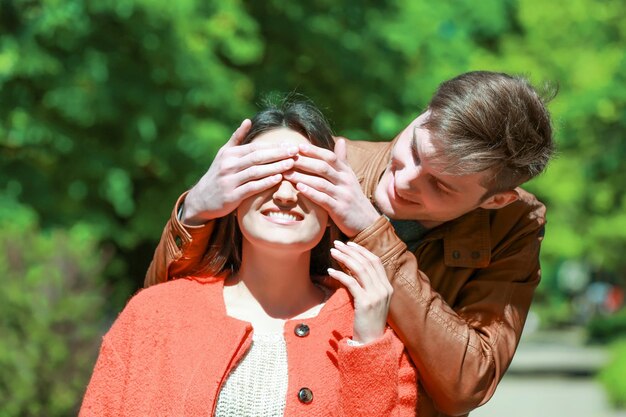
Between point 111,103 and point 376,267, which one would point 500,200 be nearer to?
point 376,267

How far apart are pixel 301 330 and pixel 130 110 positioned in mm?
6642

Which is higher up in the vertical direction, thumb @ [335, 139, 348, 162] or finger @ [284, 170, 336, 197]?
thumb @ [335, 139, 348, 162]

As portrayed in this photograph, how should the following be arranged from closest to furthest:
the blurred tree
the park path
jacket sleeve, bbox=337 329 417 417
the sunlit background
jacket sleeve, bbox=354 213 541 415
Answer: jacket sleeve, bbox=337 329 417 417 → jacket sleeve, bbox=354 213 541 415 → the sunlit background → the blurred tree → the park path

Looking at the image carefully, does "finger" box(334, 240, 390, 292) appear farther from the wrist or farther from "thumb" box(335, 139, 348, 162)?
the wrist

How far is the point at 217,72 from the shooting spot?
9664mm

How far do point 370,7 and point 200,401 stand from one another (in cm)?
844

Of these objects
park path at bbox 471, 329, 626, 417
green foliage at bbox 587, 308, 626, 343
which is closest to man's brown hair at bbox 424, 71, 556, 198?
park path at bbox 471, 329, 626, 417

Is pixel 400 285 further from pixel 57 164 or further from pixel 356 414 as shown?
pixel 57 164

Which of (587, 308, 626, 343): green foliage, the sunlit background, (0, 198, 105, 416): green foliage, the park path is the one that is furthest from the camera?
(587, 308, 626, 343): green foliage

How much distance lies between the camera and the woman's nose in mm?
3005

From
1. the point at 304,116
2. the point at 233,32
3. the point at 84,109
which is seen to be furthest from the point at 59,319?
the point at 304,116

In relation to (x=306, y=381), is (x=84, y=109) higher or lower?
higher

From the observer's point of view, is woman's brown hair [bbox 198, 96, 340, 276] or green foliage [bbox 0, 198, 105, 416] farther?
green foliage [bbox 0, 198, 105, 416]

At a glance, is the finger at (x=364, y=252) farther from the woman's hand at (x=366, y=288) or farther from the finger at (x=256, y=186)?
the finger at (x=256, y=186)
